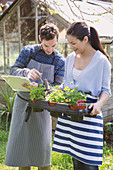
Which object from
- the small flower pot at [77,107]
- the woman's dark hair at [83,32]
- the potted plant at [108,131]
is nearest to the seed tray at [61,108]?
the small flower pot at [77,107]

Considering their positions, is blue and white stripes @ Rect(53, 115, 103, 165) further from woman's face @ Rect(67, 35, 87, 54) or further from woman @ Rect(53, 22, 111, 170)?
woman's face @ Rect(67, 35, 87, 54)

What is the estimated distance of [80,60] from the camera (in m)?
2.31

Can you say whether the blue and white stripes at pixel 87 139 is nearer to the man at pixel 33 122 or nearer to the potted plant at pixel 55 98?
the potted plant at pixel 55 98

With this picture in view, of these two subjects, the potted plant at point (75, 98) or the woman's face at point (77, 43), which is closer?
the potted plant at point (75, 98)

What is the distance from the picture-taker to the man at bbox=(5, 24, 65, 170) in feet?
8.39

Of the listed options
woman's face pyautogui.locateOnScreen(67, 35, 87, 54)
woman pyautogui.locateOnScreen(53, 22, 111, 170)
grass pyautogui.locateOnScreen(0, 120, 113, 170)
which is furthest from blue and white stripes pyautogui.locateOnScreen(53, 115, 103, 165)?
grass pyautogui.locateOnScreen(0, 120, 113, 170)

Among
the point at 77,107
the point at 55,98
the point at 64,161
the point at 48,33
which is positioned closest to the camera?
the point at 77,107

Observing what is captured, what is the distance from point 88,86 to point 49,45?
608 mm

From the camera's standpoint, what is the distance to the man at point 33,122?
2.56m

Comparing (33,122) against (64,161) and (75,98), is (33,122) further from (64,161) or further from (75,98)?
(64,161)

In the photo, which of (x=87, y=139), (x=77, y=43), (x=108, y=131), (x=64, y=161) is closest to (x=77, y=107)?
(x=87, y=139)

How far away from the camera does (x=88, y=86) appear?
220 cm

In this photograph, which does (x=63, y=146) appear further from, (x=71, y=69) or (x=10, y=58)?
(x=10, y=58)

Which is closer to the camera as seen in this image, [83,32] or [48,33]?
[83,32]
